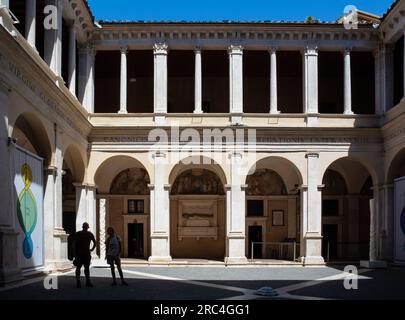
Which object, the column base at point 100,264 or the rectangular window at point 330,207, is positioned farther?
the rectangular window at point 330,207

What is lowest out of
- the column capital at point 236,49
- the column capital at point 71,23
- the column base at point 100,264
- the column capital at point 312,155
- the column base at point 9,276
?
the column base at point 100,264

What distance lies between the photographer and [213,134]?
26.1m

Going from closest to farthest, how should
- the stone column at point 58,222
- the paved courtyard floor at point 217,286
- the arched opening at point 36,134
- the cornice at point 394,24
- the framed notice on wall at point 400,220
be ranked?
the paved courtyard floor at point 217,286 < the arched opening at point 36,134 < the stone column at point 58,222 < the cornice at point 394,24 < the framed notice on wall at point 400,220

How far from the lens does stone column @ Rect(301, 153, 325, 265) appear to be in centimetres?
2588

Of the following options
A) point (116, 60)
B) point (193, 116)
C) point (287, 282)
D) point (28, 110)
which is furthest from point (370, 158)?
point (28, 110)

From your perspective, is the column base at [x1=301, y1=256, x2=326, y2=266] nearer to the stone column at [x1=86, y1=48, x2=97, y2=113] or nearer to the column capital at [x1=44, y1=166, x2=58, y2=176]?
the stone column at [x1=86, y1=48, x2=97, y2=113]

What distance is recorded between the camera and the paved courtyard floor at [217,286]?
1407 centimetres

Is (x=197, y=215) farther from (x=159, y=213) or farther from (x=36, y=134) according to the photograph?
(x=36, y=134)

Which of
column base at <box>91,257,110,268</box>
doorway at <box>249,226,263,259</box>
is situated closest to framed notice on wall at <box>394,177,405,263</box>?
doorway at <box>249,226,263,259</box>

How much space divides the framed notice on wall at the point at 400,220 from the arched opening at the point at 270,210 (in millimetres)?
A: 5861

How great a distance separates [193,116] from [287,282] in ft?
34.2

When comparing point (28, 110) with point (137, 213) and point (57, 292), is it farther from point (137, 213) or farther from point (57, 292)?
point (137, 213)

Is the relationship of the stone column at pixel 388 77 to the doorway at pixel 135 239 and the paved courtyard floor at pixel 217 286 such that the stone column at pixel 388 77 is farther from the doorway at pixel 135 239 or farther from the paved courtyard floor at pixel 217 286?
the doorway at pixel 135 239

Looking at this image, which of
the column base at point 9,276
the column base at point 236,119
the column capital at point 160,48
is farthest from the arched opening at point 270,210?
the column base at point 9,276
